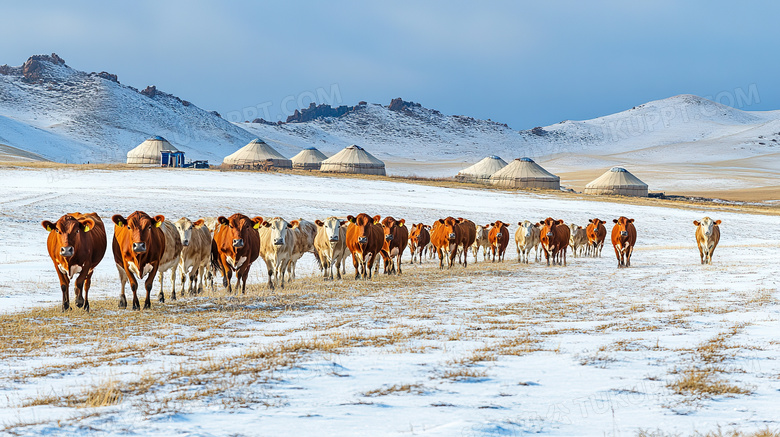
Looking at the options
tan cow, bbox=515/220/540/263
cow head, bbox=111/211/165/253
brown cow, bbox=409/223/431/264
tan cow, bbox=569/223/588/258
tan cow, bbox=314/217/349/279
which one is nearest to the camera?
cow head, bbox=111/211/165/253

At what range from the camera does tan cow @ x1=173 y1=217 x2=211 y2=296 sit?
17.2 m

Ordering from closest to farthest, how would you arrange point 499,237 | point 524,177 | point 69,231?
point 69,231 < point 499,237 < point 524,177

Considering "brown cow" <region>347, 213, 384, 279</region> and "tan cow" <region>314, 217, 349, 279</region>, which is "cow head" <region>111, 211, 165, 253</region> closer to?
"tan cow" <region>314, 217, 349, 279</region>

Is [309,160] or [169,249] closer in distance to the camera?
[169,249]

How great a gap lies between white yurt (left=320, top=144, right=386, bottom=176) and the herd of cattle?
80.2 meters

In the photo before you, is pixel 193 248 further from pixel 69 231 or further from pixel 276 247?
pixel 69 231

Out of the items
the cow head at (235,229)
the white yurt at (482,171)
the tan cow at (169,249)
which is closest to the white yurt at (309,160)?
the white yurt at (482,171)

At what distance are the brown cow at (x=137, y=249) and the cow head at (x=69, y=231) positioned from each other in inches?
25.7

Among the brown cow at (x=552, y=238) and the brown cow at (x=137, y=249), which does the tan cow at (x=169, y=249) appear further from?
the brown cow at (x=552, y=238)

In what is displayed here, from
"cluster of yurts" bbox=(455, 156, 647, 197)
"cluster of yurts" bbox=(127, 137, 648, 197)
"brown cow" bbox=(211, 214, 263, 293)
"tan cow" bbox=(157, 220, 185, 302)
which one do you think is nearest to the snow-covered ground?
"tan cow" bbox=(157, 220, 185, 302)

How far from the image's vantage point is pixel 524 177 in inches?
4262

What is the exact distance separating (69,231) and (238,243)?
4.14 metres

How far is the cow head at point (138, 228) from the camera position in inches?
561

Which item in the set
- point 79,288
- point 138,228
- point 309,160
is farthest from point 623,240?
point 309,160
